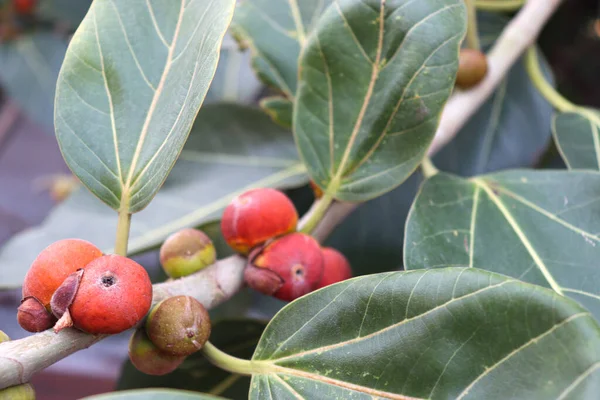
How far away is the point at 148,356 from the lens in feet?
1.18

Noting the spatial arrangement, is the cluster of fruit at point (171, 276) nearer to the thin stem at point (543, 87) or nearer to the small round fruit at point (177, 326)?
the small round fruit at point (177, 326)

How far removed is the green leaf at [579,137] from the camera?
52cm

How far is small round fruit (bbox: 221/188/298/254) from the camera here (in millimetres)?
424

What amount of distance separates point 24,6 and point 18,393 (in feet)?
3.48

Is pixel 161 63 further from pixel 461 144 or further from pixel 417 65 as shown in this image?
pixel 461 144

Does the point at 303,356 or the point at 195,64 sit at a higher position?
the point at 195,64

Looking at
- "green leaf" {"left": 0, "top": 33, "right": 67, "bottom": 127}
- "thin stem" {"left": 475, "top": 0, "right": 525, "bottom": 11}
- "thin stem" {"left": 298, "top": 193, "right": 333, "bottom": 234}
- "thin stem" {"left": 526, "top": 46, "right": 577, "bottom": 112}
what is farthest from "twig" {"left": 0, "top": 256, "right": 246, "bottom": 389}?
"green leaf" {"left": 0, "top": 33, "right": 67, "bottom": 127}

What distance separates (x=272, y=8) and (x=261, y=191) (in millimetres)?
273

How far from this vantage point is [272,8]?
63 cm

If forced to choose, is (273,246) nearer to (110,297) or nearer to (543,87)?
(110,297)

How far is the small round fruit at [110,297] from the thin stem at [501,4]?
1.88ft

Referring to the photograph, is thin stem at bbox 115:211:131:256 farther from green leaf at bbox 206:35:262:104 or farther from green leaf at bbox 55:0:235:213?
green leaf at bbox 206:35:262:104

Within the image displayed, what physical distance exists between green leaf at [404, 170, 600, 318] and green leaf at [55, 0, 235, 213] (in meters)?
0.19

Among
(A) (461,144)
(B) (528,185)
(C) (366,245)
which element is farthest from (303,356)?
(A) (461,144)
